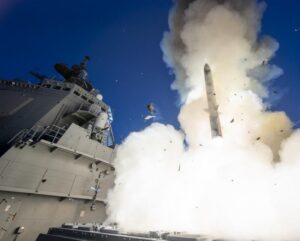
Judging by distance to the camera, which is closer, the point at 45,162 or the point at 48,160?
the point at 45,162

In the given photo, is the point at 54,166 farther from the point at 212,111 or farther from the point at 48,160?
the point at 212,111

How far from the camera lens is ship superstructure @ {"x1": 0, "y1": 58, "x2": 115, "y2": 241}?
10875 millimetres

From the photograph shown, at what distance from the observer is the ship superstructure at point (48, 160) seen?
1088 centimetres

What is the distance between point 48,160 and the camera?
40.5 ft

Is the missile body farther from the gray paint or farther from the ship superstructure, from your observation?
the ship superstructure

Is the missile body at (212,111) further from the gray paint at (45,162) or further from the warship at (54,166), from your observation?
the gray paint at (45,162)

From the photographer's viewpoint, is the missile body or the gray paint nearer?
the gray paint

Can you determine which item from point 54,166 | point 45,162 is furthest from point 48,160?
point 54,166

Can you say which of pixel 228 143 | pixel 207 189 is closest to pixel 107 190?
pixel 207 189

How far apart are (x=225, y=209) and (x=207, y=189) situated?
75.3 inches

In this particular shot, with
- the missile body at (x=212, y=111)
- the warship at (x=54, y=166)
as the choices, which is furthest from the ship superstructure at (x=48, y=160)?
the missile body at (x=212, y=111)

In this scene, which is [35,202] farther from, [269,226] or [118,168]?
[269,226]

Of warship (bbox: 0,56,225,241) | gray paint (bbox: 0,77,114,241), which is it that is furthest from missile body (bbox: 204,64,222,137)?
gray paint (bbox: 0,77,114,241)

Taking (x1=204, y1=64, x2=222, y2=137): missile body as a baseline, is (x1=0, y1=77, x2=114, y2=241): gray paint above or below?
below
